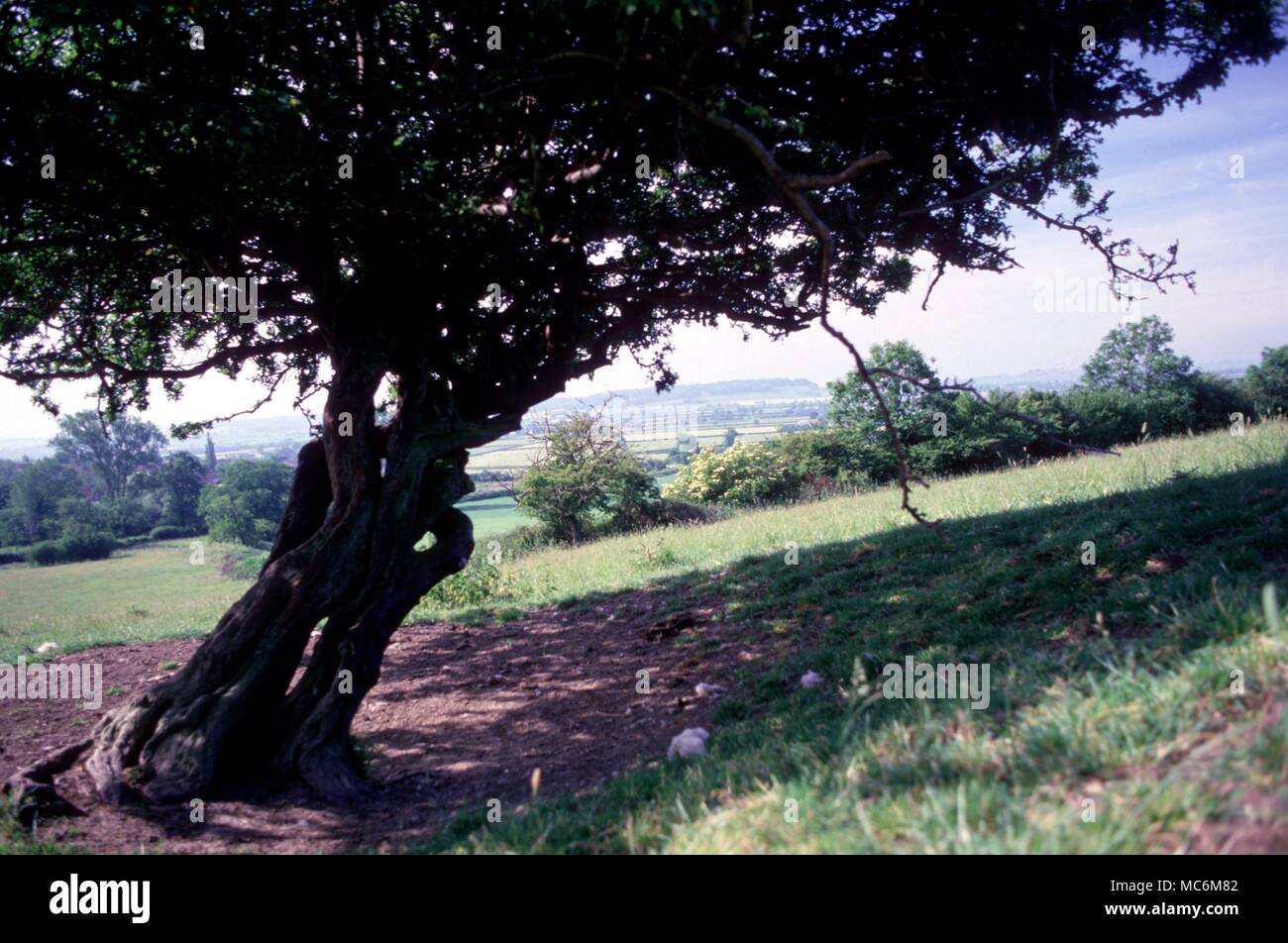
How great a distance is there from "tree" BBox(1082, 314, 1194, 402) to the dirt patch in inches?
1270

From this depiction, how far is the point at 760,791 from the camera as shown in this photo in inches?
132

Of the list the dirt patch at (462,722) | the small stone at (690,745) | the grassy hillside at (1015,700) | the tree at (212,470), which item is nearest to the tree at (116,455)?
the tree at (212,470)

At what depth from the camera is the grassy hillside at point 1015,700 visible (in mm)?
2334

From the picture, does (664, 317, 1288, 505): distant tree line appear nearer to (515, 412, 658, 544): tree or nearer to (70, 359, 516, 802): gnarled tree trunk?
(515, 412, 658, 544): tree

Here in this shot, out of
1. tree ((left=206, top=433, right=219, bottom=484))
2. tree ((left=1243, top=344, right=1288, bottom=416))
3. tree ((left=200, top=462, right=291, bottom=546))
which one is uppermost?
tree ((left=1243, top=344, right=1288, bottom=416))

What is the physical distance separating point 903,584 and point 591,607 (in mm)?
4661

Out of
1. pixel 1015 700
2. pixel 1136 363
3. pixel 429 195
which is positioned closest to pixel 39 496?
pixel 429 195

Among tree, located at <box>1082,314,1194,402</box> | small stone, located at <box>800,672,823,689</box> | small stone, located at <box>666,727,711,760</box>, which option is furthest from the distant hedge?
tree, located at <box>1082,314,1194,402</box>

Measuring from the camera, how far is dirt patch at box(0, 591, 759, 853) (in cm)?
466

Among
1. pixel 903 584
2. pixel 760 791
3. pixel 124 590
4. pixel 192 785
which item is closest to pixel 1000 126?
pixel 903 584

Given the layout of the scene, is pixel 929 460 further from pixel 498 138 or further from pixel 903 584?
pixel 498 138

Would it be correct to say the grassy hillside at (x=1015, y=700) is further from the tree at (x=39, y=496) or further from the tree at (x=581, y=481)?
the tree at (x=39, y=496)

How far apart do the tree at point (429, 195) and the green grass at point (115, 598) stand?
14.5 feet

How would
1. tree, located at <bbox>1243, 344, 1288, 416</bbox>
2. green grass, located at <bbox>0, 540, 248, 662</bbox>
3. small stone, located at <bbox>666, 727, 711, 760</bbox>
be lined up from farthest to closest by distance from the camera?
tree, located at <bbox>1243, 344, 1288, 416</bbox>, green grass, located at <bbox>0, 540, 248, 662</bbox>, small stone, located at <bbox>666, 727, 711, 760</bbox>
